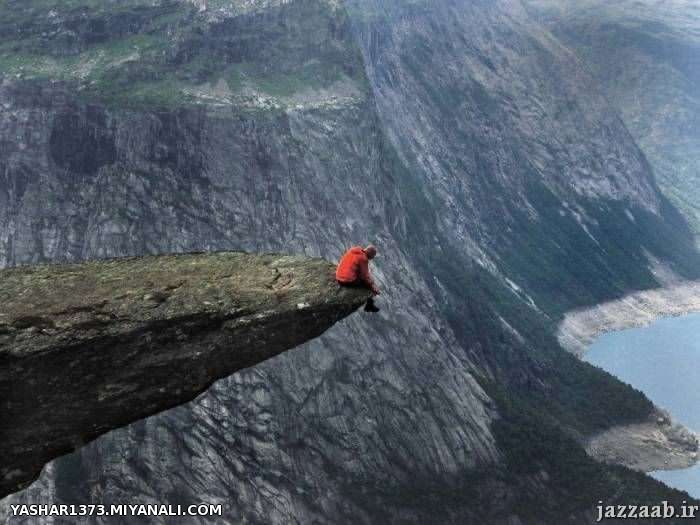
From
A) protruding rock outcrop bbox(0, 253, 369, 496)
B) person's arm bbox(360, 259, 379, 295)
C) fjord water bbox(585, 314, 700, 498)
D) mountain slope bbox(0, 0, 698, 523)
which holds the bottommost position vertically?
fjord water bbox(585, 314, 700, 498)

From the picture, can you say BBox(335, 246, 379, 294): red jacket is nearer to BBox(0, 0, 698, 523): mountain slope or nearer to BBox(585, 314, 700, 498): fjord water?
BBox(0, 0, 698, 523): mountain slope

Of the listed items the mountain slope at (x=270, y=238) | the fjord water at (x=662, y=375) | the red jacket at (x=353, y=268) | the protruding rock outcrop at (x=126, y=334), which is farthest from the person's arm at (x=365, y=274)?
the fjord water at (x=662, y=375)

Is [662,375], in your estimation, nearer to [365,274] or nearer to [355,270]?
[365,274]

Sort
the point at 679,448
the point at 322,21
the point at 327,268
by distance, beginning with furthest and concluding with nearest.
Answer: the point at 679,448
the point at 322,21
the point at 327,268

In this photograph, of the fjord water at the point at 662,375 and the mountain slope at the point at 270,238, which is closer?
the mountain slope at the point at 270,238

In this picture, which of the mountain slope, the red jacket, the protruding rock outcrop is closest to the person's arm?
the red jacket

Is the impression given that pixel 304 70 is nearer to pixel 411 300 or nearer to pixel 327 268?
pixel 411 300

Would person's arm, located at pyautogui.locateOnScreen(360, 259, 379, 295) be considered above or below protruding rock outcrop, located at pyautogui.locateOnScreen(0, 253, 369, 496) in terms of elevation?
above

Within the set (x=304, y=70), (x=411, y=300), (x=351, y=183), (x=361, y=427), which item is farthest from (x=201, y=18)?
(x=361, y=427)

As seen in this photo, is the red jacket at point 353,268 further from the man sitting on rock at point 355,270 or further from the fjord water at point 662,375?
the fjord water at point 662,375
